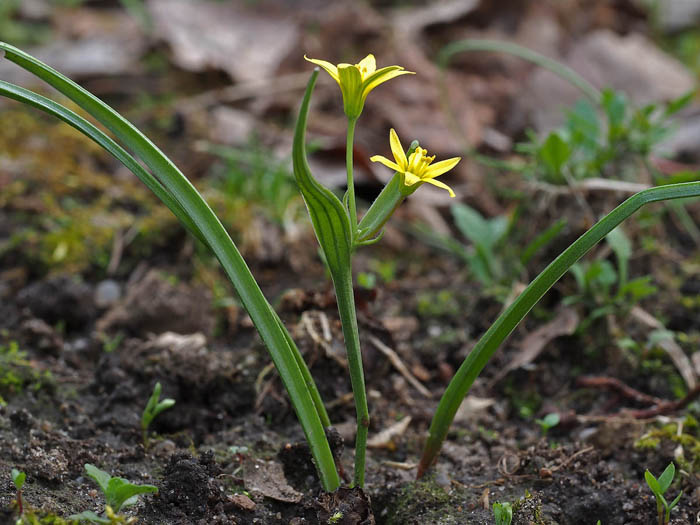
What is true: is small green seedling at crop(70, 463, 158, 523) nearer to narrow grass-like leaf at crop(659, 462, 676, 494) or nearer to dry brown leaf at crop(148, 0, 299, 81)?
narrow grass-like leaf at crop(659, 462, 676, 494)

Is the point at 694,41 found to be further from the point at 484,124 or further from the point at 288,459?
the point at 288,459

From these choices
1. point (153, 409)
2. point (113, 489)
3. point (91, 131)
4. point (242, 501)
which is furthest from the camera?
point (153, 409)

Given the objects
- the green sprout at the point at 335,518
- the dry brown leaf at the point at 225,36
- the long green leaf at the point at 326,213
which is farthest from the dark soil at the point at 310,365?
the dry brown leaf at the point at 225,36

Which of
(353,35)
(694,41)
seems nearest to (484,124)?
(353,35)

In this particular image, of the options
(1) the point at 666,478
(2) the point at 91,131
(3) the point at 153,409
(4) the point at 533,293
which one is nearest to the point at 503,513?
(1) the point at 666,478

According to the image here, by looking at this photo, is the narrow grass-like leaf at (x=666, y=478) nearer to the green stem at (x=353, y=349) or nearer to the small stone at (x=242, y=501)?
the green stem at (x=353, y=349)

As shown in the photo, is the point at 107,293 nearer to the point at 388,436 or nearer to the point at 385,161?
the point at 388,436
